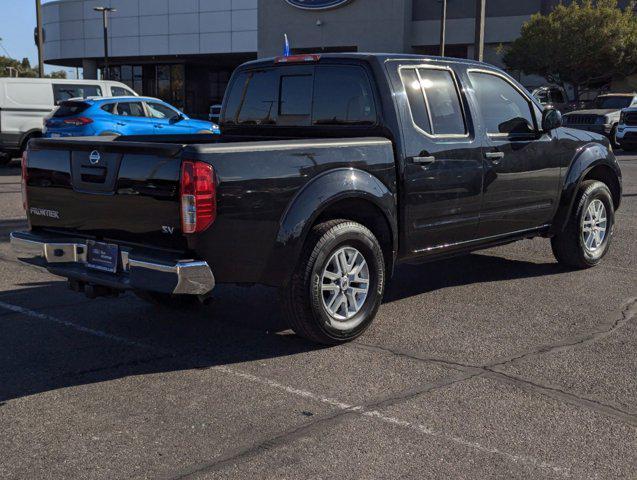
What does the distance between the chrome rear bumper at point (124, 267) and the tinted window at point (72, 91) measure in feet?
47.3

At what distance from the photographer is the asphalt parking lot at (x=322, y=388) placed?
3.66 metres

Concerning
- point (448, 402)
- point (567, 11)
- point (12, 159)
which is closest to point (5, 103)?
point (12, 159)

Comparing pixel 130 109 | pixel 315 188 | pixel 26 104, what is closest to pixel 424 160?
pixel 315 188

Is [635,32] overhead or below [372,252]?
overhead

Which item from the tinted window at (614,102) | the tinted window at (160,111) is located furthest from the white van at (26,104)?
the tinted window at (614,102)

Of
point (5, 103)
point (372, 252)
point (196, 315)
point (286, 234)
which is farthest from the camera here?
point (5, 103)

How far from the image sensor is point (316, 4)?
162 ft

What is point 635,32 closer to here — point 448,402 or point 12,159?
point 12,159

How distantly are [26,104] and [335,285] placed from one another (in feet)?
49.9

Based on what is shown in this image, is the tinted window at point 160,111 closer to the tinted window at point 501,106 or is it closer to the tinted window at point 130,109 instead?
the tinted window at point 130,109

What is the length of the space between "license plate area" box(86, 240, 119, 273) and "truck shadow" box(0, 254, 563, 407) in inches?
23.6

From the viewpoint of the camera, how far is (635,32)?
124 ft

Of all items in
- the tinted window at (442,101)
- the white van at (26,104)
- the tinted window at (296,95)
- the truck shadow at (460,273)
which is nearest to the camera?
the tinted window at (442,101)

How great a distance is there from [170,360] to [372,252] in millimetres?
1564
